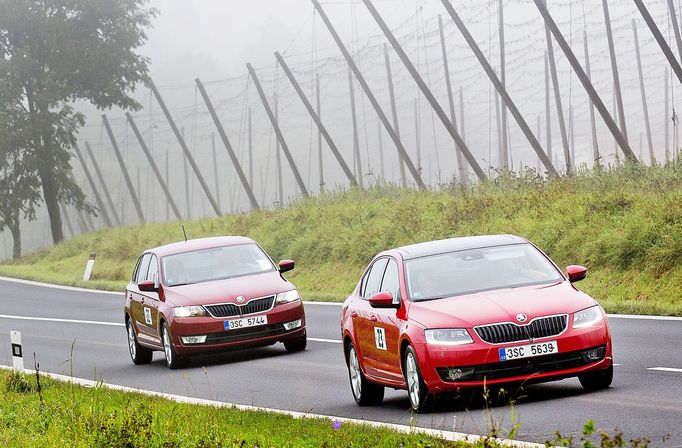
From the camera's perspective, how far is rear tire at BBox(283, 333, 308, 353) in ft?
62.6

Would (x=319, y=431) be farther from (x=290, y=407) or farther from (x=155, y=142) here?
(x=155, y=142)

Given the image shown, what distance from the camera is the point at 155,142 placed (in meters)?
93.1

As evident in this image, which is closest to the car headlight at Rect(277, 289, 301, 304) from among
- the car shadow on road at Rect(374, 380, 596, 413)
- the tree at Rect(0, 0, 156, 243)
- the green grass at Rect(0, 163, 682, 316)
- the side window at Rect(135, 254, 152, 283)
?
the side window at Rect(135, 254, 152, 283)

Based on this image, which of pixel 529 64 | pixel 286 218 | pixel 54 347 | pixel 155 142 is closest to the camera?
pixel 54 347

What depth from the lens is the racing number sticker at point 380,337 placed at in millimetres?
12723

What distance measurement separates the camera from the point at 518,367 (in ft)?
37.6

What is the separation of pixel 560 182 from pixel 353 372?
16.4 meters

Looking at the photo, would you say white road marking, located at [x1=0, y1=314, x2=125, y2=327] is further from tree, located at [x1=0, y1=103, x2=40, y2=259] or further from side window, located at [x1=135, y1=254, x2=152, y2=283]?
tree, located at [x1=0, y1=103, x2=40, y2=259]

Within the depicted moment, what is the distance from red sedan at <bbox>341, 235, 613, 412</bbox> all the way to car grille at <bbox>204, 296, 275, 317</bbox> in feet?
15.6

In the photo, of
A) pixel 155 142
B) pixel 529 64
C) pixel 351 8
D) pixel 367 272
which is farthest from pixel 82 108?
pixel 367 272

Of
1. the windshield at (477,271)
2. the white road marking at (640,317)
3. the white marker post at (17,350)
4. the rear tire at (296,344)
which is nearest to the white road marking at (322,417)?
the white marker post at (17,350)

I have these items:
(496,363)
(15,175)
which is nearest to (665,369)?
(496,363)

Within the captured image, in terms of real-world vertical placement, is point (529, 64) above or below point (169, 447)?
above

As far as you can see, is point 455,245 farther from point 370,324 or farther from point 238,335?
point 238,335
